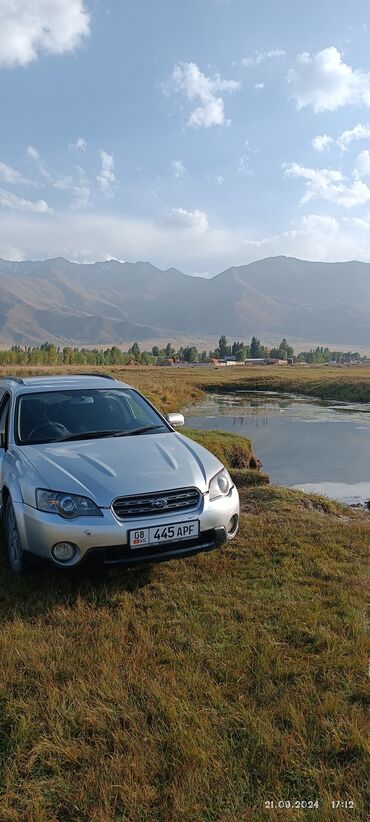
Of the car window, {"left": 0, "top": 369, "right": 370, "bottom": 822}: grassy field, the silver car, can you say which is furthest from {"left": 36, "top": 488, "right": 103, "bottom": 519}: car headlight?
the car window

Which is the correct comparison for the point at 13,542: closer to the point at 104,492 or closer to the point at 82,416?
the point at 104,492

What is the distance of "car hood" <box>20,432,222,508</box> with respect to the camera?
432 cm

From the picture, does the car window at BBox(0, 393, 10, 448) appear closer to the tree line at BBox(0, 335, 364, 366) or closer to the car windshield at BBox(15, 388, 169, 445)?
the car windshield at BBox(15, 388, 169, 445)

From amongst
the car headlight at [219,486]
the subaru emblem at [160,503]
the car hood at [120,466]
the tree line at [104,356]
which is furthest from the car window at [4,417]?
the tree line at [104,356]

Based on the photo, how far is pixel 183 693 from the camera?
10.2 feet

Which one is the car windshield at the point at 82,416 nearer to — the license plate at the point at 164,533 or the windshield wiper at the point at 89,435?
the windshield wiper at the point at 89,435

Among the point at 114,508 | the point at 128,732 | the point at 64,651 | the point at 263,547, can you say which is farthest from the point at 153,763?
the point at 263,547

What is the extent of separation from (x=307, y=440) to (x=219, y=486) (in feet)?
54.0

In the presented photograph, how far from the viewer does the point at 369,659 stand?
346 centimetres

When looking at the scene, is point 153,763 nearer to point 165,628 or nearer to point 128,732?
point 128,732

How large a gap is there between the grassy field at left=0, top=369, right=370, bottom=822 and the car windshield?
1.44m

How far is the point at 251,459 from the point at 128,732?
1265 centimetres

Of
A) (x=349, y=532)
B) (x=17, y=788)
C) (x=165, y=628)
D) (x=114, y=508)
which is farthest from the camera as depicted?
(x=349, y=532)

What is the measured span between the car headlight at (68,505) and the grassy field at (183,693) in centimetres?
79
